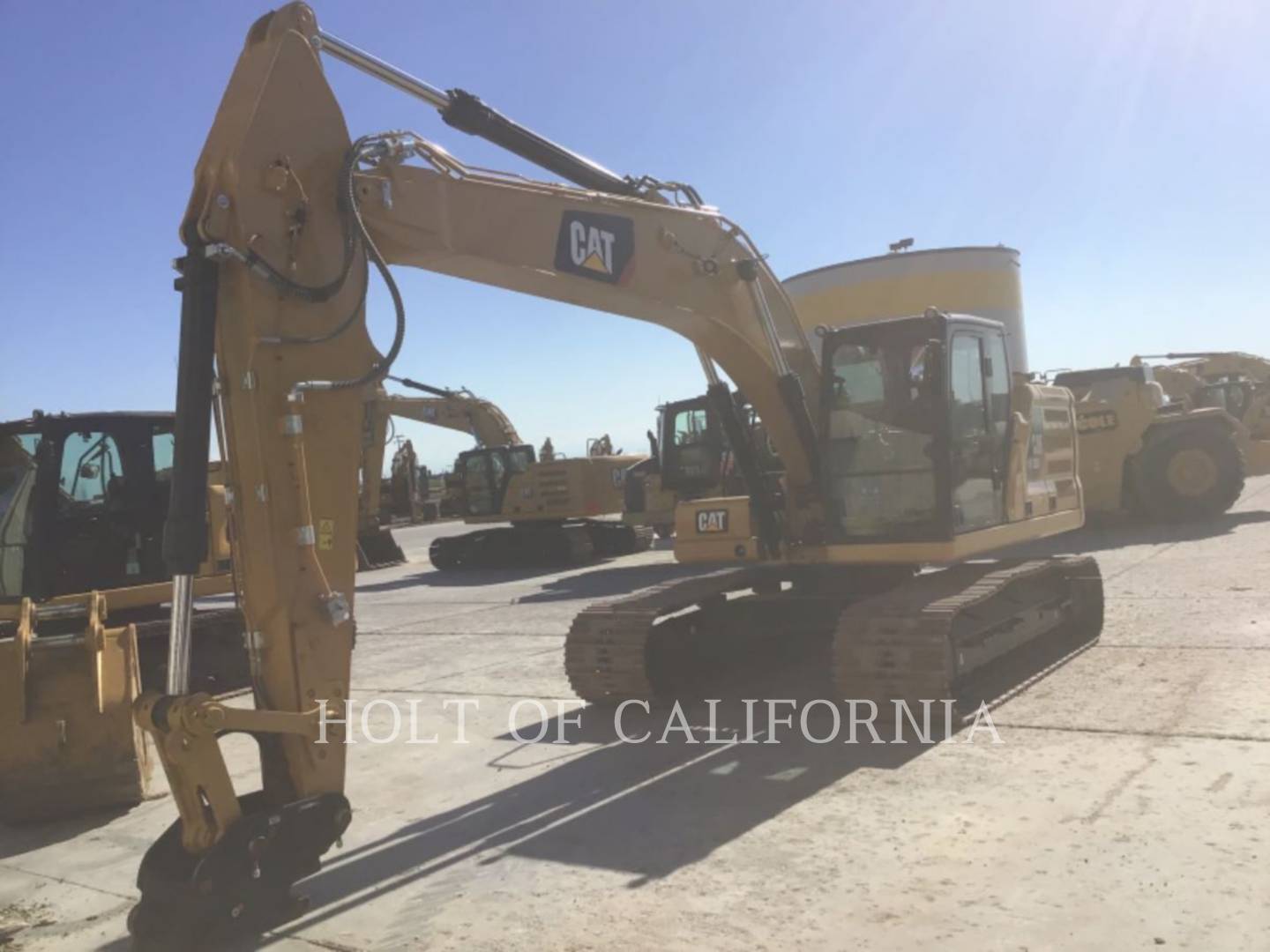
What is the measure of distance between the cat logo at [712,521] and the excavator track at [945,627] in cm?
118

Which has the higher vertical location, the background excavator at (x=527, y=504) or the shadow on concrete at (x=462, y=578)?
the background excavator at (x=527, y=504)

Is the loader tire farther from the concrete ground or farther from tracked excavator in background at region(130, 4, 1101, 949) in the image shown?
the concrete ground

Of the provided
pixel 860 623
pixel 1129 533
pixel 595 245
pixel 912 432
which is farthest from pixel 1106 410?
pixel 595 245

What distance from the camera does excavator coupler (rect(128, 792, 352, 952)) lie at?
12.6 feet

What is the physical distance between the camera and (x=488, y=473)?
20.7 m

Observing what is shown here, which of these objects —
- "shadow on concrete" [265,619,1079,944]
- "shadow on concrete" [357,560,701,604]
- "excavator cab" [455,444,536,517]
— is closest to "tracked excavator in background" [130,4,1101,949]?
"shadow on concrete" [265,619,1079,944]

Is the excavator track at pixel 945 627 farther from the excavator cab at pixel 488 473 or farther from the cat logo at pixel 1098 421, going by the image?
the excavator cab at pixel 488 473

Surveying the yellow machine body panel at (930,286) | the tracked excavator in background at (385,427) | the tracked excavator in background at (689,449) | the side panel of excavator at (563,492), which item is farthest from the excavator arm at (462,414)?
the yellow machine body panel at (930,286)

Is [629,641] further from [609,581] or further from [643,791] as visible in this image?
[609,581]

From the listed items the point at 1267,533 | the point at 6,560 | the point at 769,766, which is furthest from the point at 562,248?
the point at 1267,533

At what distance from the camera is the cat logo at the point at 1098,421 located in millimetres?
16172

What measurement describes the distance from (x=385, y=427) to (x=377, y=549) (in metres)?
3.66

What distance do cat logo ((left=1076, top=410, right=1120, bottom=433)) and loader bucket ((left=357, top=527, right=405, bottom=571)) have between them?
1324 centimetres

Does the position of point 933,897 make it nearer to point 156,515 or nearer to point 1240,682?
point 1240,682
